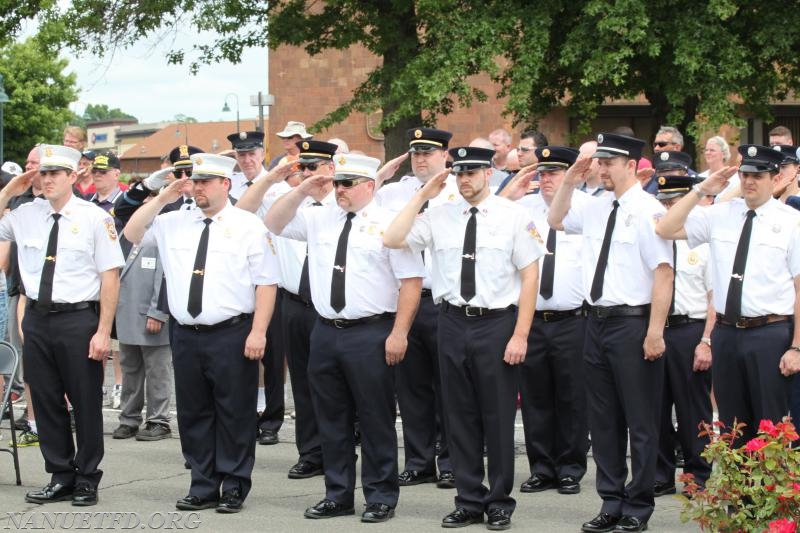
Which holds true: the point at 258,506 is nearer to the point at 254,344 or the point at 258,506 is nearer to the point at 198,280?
the point at 254,344

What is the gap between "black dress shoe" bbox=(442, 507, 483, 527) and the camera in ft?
25.6

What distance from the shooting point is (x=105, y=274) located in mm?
8539

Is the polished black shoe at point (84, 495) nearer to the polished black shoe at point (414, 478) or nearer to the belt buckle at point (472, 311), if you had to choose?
the polished black shoe at point (414, 478)

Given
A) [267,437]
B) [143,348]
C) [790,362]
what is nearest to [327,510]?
[267,437]

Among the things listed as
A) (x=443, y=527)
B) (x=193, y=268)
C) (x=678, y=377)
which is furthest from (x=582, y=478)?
(x=193, y=268)

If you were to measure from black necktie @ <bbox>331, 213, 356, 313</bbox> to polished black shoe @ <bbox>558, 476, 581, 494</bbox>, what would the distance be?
2029mm

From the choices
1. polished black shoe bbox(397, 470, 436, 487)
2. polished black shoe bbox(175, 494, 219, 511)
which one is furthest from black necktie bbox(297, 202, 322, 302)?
polished black shoe bbox(175, 494, 219, 511)

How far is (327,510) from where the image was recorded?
8.13 metres

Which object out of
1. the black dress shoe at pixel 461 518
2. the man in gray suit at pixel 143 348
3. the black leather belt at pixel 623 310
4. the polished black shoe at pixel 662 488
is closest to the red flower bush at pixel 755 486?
the black leather belt at pixel 623 310

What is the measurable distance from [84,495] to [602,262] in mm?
3617

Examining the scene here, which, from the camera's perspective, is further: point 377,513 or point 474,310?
point 377,513

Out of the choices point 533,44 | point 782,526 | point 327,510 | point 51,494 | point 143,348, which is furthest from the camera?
point 533,44

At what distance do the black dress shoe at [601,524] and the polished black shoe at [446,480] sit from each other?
A: 1535mm

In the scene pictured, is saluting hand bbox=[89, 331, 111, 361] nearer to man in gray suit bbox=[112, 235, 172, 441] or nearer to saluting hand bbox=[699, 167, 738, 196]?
man in gray suit bbox=[112, 235, 172, 441]
